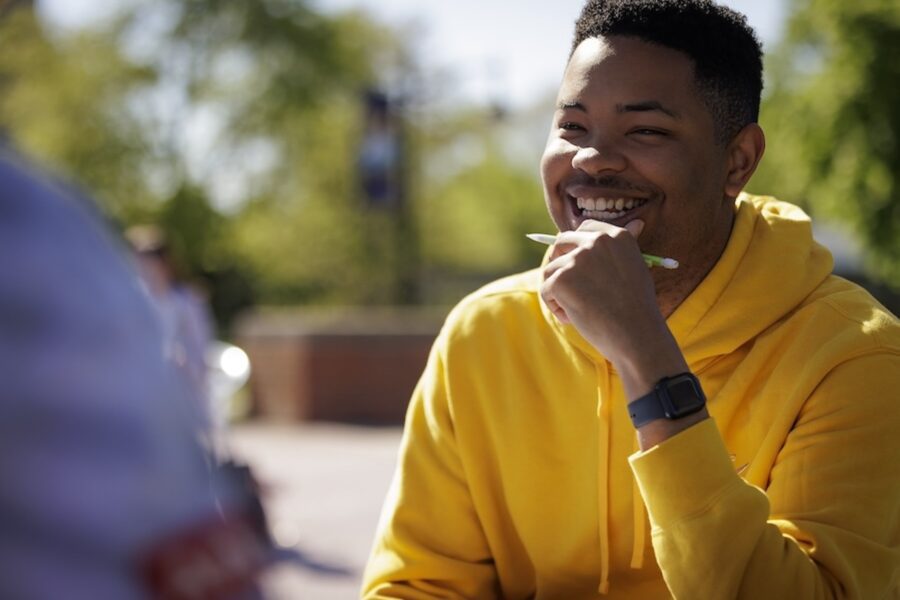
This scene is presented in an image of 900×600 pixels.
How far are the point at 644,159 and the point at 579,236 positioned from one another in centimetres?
23

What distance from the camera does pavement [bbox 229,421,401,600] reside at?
6758 mm

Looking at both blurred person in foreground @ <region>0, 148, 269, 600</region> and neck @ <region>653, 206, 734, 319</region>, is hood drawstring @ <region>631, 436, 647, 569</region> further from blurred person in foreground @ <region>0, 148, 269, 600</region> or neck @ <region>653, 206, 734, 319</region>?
blurred person in foreground @ <region>0, 148, 269, 600</region>

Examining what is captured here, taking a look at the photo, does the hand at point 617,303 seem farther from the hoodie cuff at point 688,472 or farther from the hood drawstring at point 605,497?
the hood drawstring at point 605,497

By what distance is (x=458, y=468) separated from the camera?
2158 millimetres

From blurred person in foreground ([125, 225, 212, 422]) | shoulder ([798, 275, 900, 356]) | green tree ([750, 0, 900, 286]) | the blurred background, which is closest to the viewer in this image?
shoulder ([798, 275, 900, 356])

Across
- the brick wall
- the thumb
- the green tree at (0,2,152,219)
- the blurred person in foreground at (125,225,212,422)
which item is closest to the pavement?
the brick wall

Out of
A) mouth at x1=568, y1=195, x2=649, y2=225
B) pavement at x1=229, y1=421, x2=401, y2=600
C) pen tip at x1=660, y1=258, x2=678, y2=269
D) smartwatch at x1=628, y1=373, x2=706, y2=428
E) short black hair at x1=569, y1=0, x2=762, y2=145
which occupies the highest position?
short black hair at x1=569, y1=0, x2=762, y2=145

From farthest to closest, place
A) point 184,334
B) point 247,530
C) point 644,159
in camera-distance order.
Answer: point 184,334, point 644,159, point 247,530

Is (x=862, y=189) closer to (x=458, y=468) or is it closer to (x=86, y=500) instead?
(x=458, y=468)

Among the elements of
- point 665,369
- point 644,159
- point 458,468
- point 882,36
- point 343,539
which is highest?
point 882,36

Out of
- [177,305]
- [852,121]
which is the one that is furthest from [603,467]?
[852,121]

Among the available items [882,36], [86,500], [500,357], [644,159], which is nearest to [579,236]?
[644,159]

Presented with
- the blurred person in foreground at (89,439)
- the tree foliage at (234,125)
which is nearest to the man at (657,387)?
the blurred person in foreground at (89,439)

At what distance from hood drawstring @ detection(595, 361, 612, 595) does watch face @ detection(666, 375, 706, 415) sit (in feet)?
1.12
